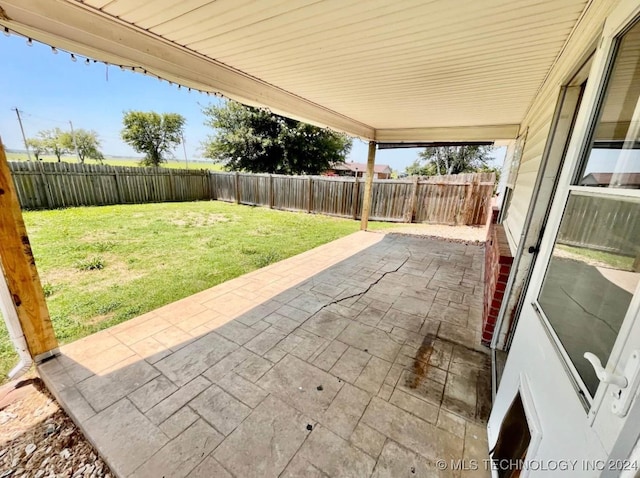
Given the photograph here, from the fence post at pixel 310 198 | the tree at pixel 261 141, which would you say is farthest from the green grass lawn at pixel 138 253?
the tree at pixel 261 141

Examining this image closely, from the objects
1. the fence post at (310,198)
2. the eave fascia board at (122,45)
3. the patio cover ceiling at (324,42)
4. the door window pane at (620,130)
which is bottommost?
the fence post at (310,198)

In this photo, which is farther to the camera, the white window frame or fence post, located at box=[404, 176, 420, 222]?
fence post, located at box=[404, 176, 420, 222]

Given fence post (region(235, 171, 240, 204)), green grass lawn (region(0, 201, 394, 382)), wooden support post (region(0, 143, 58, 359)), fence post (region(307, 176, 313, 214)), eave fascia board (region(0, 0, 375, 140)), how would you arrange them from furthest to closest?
fence post (region(235, 171, 240, 204)), fence post (region(307, 176, 313, 214)), green grass lawn (region(0, 201, 394, 382)), wooden support post (region(0, 143, 58, 359)), eave fascia board (region(0, 0, 375, 140))

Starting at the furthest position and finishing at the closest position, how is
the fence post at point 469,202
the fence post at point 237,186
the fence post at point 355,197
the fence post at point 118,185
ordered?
the fence post at point 237,186, the fence post at point 118,185, the fence post at point 355,197, the fence post at point 469,202

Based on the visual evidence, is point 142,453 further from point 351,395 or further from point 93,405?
point 351,395

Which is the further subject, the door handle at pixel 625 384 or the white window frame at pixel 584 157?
the white window frame at pixel 584 157

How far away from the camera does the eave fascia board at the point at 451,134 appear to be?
4.84 meters

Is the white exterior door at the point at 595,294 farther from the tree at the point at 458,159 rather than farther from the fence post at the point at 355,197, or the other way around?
the tree at the point at 458,159

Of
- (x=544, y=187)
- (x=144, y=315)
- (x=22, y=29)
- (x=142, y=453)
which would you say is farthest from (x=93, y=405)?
(x=544, y=187)

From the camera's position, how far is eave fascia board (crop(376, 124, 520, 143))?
4.84 meters

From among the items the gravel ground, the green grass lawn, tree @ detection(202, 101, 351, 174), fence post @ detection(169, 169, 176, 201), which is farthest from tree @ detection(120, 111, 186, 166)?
the gravel ground

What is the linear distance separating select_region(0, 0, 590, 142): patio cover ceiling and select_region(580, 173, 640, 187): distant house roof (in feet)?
3.65

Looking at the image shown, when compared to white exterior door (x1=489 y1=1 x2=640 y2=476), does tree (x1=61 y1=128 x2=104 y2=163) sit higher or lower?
higher

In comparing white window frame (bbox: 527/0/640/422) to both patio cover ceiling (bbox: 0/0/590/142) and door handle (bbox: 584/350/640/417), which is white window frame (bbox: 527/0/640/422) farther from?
patio cover ceiling (bbox: 0/0/590/142)
